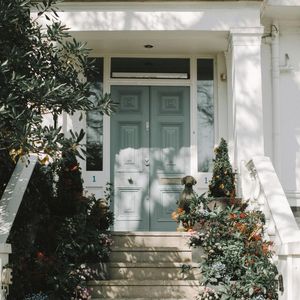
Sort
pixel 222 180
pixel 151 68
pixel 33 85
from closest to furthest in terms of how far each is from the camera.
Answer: pixel 33 85
pixel 222 180
pixel 151 68

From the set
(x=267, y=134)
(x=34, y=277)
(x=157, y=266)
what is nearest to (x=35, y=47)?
(x=34, y=277)

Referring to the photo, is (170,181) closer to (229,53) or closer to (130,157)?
(130,157)

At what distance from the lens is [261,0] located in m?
9.20

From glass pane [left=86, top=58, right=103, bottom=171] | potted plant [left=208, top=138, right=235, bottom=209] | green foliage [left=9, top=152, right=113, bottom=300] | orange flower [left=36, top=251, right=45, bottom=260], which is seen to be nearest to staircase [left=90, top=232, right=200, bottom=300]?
green foliage [left=9, top=152, right=113, bottom=300]

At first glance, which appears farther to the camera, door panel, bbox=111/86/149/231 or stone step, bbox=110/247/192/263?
door panel, bbox=111/86/149/231

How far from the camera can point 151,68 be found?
34.6ft

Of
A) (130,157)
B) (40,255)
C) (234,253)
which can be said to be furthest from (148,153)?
(234,253)

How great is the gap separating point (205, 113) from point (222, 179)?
191 cm

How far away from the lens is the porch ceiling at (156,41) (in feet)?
31.1

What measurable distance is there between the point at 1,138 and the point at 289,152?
534cm

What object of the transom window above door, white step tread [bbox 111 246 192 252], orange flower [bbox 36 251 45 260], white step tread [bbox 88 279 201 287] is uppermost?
the transom window above door

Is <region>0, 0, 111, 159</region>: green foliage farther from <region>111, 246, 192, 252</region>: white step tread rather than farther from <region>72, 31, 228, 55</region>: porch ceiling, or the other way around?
<region>72, 31, 228, 55</region>: porch ceiling

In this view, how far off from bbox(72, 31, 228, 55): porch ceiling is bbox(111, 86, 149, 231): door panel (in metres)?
0.65

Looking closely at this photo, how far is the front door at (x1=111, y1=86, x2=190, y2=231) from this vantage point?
10234 millimetres
